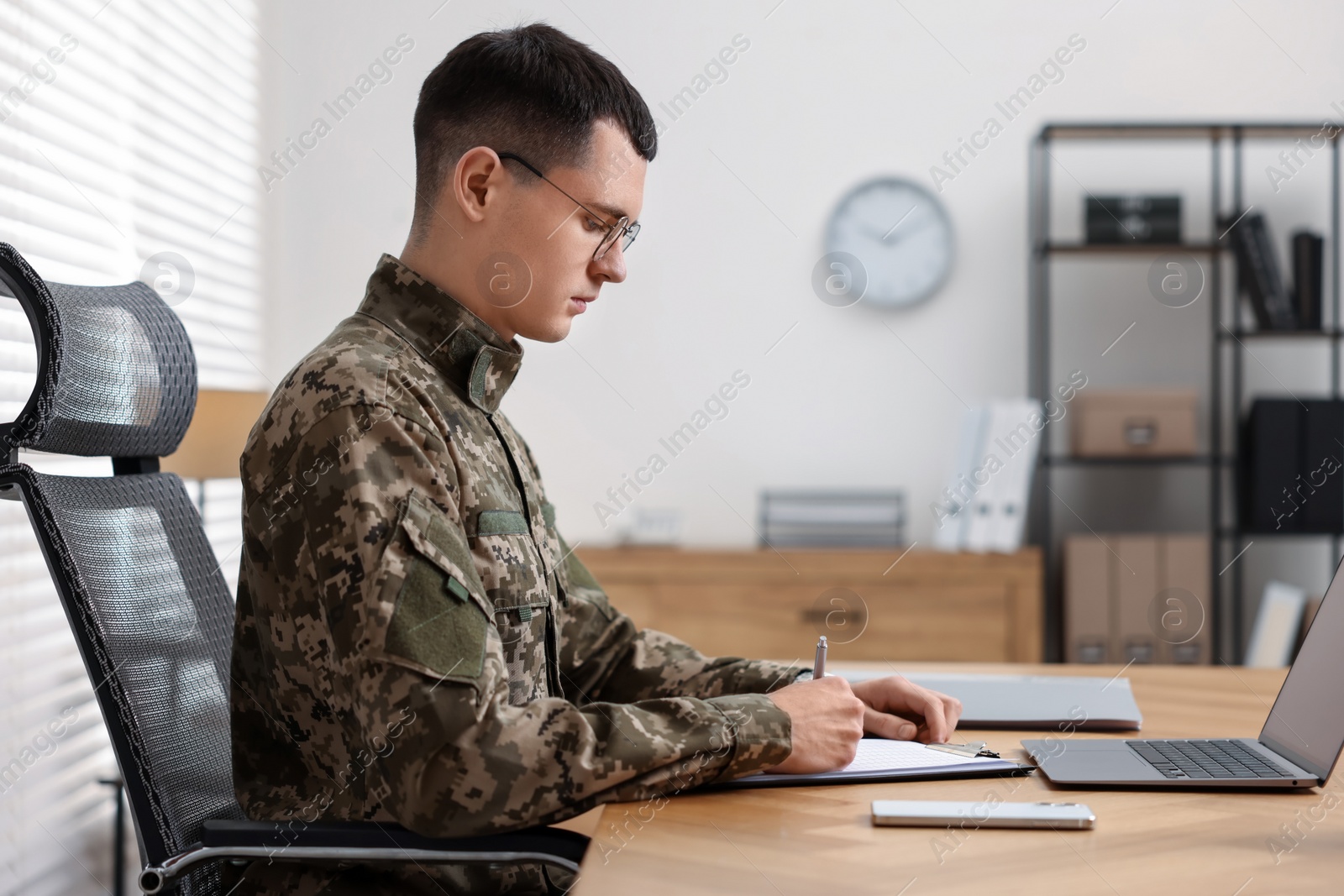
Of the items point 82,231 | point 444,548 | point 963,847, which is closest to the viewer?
point 963,847

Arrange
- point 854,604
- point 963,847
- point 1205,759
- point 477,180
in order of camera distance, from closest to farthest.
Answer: point 963,847, point 1205,759, point 477,180, point 854,604

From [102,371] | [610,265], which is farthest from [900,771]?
[102,371]

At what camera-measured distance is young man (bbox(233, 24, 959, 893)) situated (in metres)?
0.84

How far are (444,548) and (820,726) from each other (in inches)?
14.3

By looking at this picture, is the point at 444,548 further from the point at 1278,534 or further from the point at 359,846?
the point at 1278,534

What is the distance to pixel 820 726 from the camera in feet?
3.15

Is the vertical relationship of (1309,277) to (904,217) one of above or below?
below

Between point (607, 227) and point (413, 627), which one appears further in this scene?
point (607, 227)

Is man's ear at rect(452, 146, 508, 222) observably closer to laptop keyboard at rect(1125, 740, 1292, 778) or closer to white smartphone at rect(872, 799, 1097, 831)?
white smartphone at rect(872, 799, 1097, 831)

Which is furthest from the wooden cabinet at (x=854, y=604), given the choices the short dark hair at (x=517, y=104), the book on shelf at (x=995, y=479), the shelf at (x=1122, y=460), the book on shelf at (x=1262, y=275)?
the short dark hair at (x=517, y=104)

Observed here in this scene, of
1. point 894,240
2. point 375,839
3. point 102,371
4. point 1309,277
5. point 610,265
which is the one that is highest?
point 894,240

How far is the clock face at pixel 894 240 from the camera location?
3.21 m

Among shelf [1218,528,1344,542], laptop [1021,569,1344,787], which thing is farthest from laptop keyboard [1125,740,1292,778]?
shelf [1218,528,1344,542]

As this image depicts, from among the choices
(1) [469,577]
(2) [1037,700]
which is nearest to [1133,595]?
(2) [1037,700]
